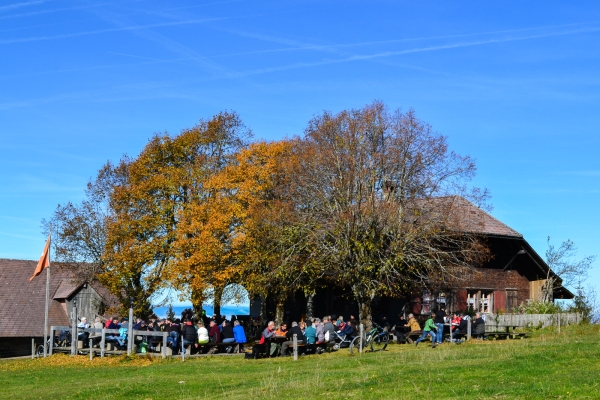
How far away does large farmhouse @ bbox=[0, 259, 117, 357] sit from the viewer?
55.4 meters

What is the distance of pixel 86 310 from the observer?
5997 cm

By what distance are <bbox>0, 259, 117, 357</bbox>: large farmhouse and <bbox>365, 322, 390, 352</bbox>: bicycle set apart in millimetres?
30459

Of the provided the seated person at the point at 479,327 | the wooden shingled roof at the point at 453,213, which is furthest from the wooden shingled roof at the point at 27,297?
the seated person at the point at 479,327

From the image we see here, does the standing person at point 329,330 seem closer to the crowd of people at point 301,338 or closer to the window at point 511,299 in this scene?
the crowd of people at point 301,338

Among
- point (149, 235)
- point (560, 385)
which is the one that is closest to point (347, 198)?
point (149, 235)

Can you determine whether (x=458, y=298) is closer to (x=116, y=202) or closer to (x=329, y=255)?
(x=329, y=255)

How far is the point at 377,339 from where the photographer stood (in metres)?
31.1

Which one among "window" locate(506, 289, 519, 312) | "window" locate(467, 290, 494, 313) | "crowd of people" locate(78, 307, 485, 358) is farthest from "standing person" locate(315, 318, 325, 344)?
"window" locate(506, 289, 519, 312)

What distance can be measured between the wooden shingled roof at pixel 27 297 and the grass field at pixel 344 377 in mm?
28824

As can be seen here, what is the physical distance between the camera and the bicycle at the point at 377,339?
92.7 ft

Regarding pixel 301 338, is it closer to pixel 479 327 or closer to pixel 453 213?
pixel 479 327

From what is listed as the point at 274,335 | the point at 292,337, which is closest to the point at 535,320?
the point at 292,337

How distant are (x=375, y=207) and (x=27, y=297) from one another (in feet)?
103

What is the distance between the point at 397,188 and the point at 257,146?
9689mm
